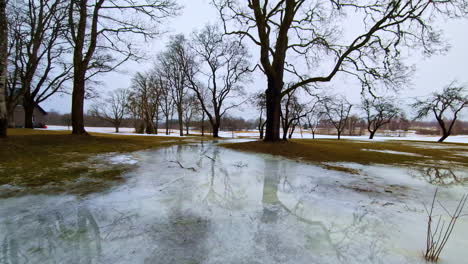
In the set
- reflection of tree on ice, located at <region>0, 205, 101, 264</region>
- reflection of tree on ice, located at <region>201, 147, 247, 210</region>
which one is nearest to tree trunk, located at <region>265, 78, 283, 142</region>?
reflection of tree on ice, located at <region>201, 147, 247, 210</region>

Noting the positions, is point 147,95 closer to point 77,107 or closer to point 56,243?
point 77,107

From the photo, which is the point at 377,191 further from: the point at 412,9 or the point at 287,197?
the point at 412,9

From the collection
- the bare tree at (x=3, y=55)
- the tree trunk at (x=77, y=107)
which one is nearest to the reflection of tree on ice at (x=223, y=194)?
the bare tree at (x=3, y=55)

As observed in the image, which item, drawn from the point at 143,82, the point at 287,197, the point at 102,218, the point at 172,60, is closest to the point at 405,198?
the point at 287,197

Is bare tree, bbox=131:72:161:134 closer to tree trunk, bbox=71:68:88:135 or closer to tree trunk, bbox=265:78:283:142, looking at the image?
tree trunk, bbox=71:68:88:135

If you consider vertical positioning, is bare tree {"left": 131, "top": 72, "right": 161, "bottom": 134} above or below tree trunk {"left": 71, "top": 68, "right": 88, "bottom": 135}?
above

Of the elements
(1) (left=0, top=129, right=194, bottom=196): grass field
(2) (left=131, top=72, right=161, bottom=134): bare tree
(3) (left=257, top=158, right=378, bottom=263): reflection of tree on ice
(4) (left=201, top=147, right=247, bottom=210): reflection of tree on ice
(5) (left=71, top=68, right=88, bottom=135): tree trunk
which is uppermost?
(2) (left=131, top=72, right=161, bottom=134): bare tree

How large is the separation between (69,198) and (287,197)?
324cm

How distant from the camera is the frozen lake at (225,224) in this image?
1494 mm

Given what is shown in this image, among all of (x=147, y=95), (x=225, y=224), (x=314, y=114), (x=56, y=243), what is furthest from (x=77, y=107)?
(x=314, y=114)

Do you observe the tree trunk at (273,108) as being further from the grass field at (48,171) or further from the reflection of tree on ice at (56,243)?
the reflection of tree on ice at (56,243)

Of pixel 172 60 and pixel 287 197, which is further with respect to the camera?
pixel 172 60

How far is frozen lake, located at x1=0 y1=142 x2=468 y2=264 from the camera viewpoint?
4.90ft

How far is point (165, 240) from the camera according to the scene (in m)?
1.65
